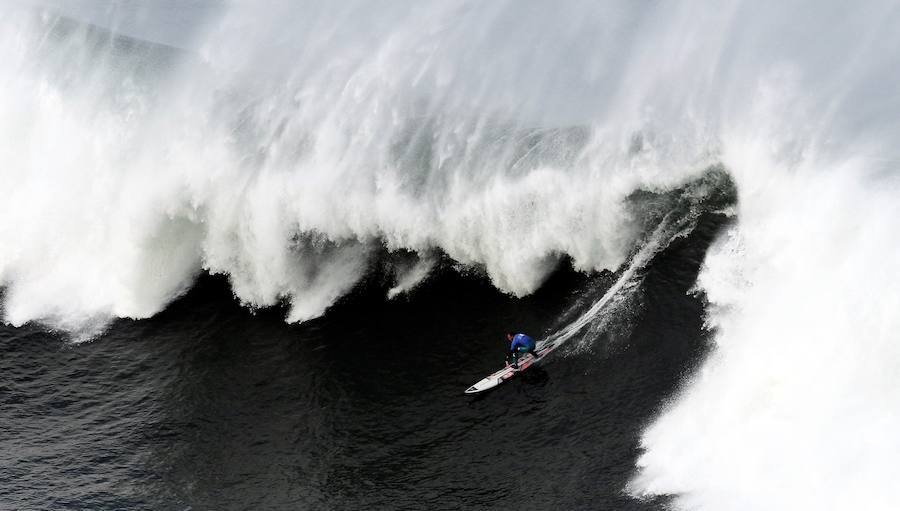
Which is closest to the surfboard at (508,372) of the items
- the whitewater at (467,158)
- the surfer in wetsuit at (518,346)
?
the surfer in wetsuit at (518,346)

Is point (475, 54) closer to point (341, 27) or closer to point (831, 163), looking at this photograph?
point (341, 27)

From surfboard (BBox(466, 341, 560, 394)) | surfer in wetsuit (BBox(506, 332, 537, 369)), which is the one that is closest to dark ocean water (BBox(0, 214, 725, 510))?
surfboard (BBox(466, 341, 560, 394))

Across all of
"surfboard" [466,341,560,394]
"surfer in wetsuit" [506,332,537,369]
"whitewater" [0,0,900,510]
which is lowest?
"surfboard" [466,341,560,394]

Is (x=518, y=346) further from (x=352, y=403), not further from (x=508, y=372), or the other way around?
(x=352, y=403)

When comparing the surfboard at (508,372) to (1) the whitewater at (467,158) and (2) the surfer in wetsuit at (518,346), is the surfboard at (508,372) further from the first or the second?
(1) the whitewater at (467,158)

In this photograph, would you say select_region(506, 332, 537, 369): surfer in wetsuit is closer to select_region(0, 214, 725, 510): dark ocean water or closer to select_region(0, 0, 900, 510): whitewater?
select_region(0, 214, 725, 510): dark ocean water

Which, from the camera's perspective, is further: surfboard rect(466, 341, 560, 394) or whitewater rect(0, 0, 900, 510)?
whitewater rect(0, 0, 900, 510)

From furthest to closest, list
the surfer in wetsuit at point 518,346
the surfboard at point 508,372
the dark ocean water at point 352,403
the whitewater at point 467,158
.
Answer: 1. the whitewater at point 467,158
2. the surfer in wetsuit at point 518,346
3. the surfboard at point 508,372
4. the dark ocean water at point 352,403
